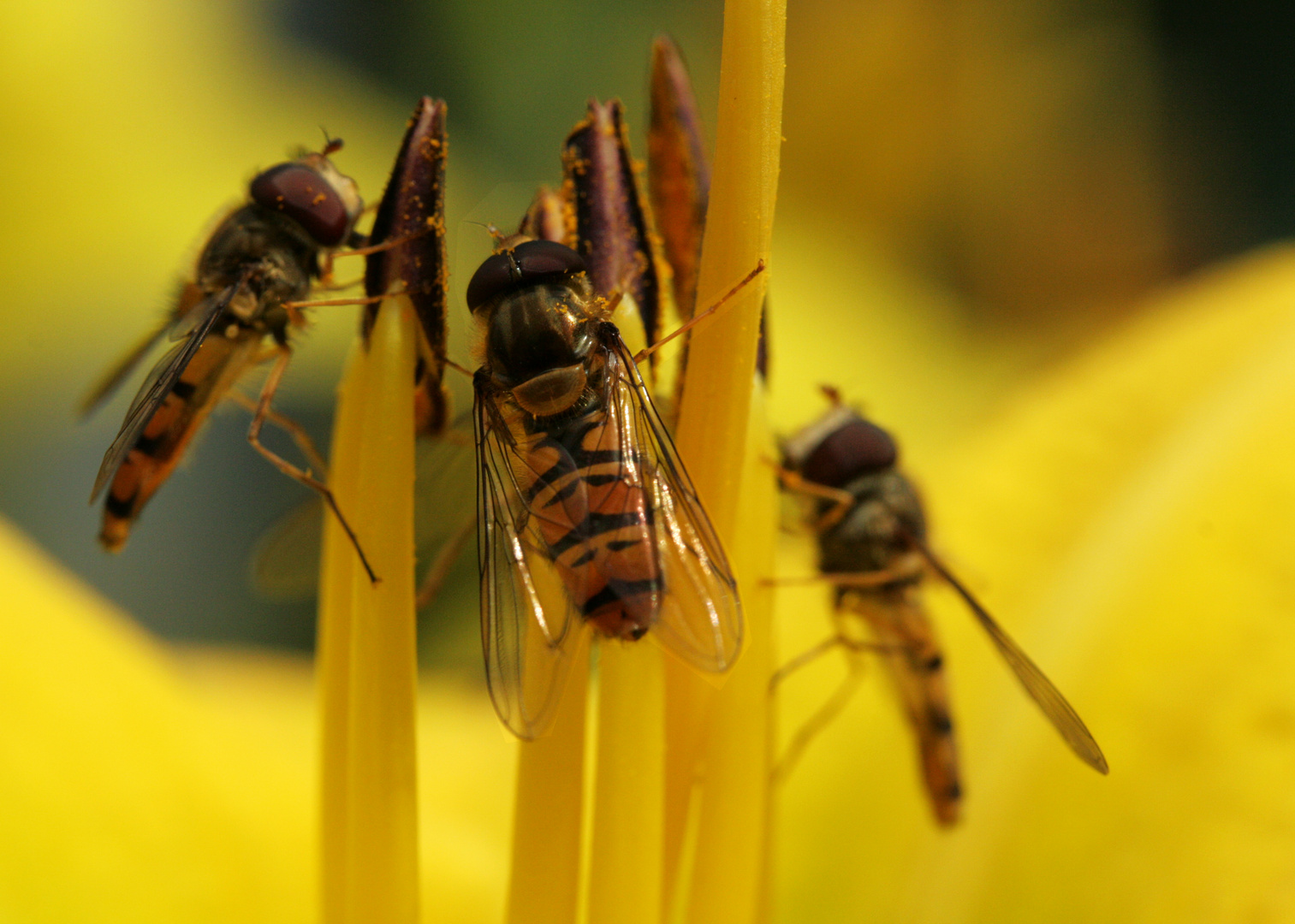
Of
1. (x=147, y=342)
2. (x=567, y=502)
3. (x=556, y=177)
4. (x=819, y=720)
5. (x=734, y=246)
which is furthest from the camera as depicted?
(x=556, y=177)

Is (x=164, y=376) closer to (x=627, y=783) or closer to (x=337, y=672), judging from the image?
(x=337, y=672)

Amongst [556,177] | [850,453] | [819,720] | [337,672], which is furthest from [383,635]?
[556,177]

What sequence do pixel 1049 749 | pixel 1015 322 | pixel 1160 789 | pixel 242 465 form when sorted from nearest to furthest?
pixel 1160 789 → pixel 1049 749 → pixel 242 465 → pixel 1015 322

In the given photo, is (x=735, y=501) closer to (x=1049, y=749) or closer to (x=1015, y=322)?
(x=1049, y=749)

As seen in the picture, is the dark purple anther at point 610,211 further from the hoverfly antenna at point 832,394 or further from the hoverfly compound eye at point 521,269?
the hoverfly antenna at point 832,394

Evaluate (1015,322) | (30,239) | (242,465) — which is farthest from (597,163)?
(1015,322)

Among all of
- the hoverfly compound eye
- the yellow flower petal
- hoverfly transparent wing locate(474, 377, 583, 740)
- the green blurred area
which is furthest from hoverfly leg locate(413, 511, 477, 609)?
the green blurred area

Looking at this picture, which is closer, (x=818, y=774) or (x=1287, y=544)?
(x=1287, y=544)
